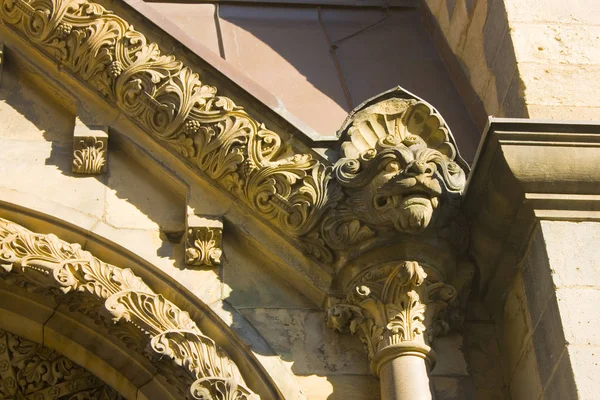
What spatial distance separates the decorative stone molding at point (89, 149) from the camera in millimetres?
6359

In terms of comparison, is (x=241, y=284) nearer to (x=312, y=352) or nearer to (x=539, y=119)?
(x=312, y=352)

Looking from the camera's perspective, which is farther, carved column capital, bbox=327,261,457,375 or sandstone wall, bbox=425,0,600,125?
sandstone wall, bbox=425,0,600,125

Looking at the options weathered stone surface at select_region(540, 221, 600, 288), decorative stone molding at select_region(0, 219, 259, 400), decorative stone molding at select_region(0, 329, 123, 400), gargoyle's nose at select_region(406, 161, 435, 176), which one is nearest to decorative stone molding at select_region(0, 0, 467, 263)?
gargoyle's nose at select_region(406, 161, 435, 176)

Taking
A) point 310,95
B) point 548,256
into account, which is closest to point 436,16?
point 310,95

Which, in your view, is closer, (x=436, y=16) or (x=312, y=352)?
(x=312, y=352)

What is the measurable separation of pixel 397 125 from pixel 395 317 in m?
0.98

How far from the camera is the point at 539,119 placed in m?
5.96

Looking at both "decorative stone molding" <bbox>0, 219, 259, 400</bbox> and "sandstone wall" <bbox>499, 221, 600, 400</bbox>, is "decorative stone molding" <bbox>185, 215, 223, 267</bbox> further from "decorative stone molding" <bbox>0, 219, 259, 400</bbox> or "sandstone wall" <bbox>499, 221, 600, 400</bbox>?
"sandstone wall" <bbox>499, 221, 600, 400</bbox>

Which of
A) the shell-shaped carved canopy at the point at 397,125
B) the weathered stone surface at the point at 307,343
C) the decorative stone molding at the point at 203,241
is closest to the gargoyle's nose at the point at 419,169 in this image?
the shell-shaped carved canopy at the point at 397,125

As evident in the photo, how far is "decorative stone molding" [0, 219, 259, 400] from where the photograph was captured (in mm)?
5699

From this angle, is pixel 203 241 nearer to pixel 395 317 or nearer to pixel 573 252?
pixel 395 317

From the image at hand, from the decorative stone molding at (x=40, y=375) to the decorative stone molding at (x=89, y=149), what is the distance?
88 cm

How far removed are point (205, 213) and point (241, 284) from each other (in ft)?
1.29

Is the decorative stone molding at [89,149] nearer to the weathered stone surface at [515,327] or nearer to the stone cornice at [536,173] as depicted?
the stone cornice at [536,173]
